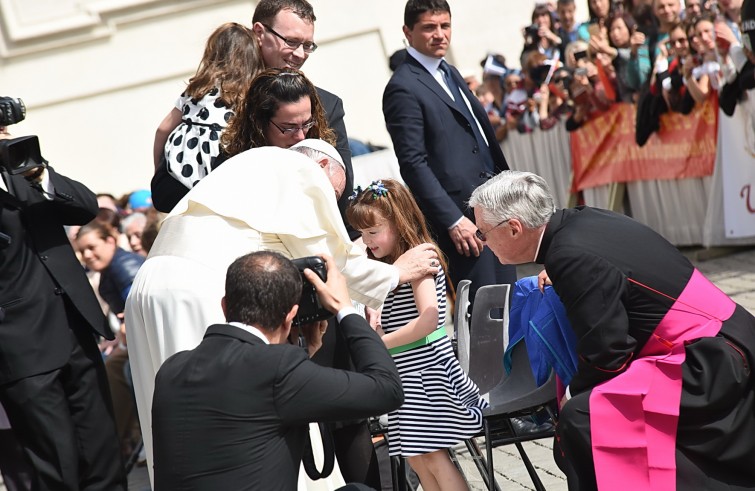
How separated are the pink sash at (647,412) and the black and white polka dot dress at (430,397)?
0.88 m

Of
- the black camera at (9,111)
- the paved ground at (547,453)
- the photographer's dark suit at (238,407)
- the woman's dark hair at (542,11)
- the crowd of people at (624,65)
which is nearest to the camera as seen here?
the photographer's dark suit at (238,407)

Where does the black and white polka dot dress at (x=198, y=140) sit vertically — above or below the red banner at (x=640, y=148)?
above

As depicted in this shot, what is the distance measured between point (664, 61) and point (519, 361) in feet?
18.9

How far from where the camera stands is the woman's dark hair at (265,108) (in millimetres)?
3979

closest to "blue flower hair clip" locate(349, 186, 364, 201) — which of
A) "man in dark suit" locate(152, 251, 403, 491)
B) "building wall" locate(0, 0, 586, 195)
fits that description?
"man in dark suit" locate(152, 251, 403, 491)

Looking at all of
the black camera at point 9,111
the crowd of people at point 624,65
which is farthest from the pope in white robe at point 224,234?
the crowd of people at point 624,65

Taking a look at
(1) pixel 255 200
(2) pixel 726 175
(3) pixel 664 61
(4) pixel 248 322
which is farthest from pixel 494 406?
(3) pixel 664 61

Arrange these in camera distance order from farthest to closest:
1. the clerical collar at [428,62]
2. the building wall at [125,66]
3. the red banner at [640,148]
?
Answer: the building wall at [125,66] < the red banner at [640,148] < the clerical collar at [428,62]

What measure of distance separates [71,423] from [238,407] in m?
2.13

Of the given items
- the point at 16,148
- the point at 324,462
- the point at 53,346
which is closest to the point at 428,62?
the point at 16,148

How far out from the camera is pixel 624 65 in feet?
33.7

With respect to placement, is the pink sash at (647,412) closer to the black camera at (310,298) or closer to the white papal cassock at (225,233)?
the black camera at (310,298)

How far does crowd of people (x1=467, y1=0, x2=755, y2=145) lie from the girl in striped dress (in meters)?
4.51

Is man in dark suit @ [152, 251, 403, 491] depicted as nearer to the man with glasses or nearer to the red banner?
the man with glasses
